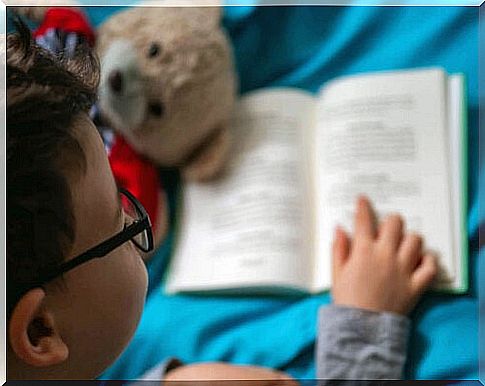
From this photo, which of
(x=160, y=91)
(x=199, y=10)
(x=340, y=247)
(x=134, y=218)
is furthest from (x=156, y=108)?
(x=134, y=218)

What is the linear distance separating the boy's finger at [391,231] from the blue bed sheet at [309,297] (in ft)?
0.24

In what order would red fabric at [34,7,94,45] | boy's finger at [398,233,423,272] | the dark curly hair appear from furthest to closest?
boy's finger at [398,233,423,272] < red fabric at [34,7,94,45] < the dark curly hair

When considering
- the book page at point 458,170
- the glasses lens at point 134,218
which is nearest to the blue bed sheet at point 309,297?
the book page at point 458,170

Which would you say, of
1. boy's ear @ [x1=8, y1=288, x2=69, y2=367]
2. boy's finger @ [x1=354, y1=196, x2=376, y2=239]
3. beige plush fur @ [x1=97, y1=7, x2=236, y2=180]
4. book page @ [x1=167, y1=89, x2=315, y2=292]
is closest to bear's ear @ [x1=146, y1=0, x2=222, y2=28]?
beige plush fur @ [x1=97, y1=7, x2=236, y2=180]

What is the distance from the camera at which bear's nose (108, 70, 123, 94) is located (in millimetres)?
885

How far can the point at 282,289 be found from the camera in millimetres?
892

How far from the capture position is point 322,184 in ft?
3.03

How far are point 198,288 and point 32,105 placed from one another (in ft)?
1.58

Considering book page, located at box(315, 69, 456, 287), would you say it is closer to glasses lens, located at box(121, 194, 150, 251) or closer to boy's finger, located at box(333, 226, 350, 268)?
boy's finger, located at box(333, 226, 350, 268)

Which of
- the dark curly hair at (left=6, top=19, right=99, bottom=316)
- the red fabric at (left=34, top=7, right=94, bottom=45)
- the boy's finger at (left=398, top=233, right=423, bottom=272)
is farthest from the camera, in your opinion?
the boy's finger at (left=398, top=233, right=423, bottom=272)

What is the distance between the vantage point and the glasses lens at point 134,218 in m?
0.53

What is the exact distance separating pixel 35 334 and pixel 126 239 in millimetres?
87

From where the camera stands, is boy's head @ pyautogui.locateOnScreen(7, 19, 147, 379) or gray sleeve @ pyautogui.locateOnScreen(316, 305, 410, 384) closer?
boy's head @ pyautogui.locateOnScreen(7, 19, 147, 379)

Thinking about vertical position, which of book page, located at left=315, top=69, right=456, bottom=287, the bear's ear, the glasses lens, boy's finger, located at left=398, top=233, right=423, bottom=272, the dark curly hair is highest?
the dark curly hair
